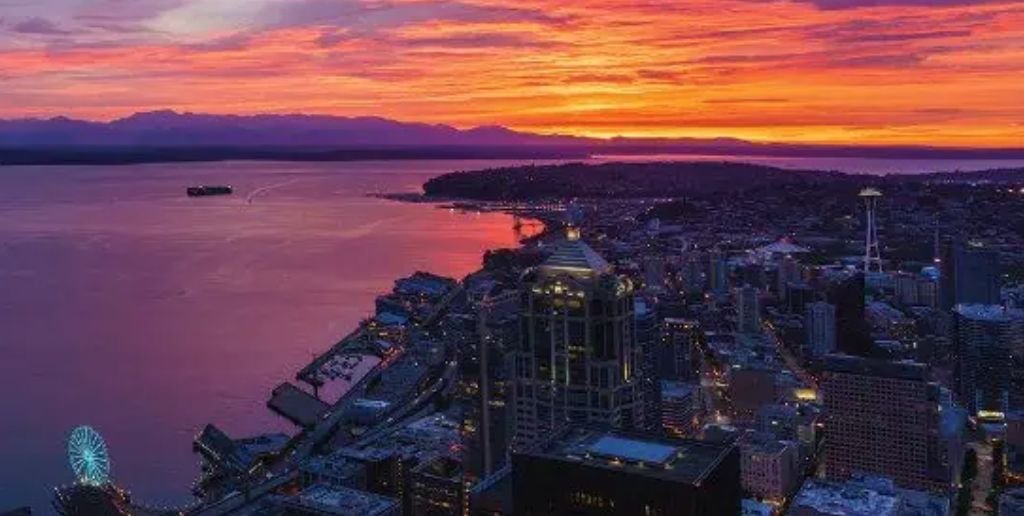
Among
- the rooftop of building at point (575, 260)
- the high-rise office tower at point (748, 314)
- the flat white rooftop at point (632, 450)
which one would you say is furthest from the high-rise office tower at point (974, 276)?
the flat white rooftop at point (632, 450)

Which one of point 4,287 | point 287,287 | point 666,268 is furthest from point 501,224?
point 4,287

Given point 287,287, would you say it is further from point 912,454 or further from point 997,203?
point 997,203

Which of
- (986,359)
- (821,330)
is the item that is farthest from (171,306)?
(986,359)

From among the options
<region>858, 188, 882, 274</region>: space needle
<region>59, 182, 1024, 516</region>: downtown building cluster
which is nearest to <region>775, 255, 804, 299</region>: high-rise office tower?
<region>59, 182, 1024, 516</region>: downtown building cluster

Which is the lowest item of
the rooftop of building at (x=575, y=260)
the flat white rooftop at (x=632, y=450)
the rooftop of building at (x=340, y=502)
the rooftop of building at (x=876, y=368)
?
the rooftop of building at (x=340, y=502)

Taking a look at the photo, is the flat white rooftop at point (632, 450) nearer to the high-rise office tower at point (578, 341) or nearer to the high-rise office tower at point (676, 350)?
the high-rise office tower at point (578, 341)

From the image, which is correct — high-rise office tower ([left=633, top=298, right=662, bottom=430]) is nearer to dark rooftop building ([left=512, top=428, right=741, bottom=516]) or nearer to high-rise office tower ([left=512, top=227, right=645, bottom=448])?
high-rise office tower ([left=512, top=227, right=645, bottom=448])

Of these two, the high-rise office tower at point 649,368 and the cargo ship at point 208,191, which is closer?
the high-rise office tower at point 649,368
